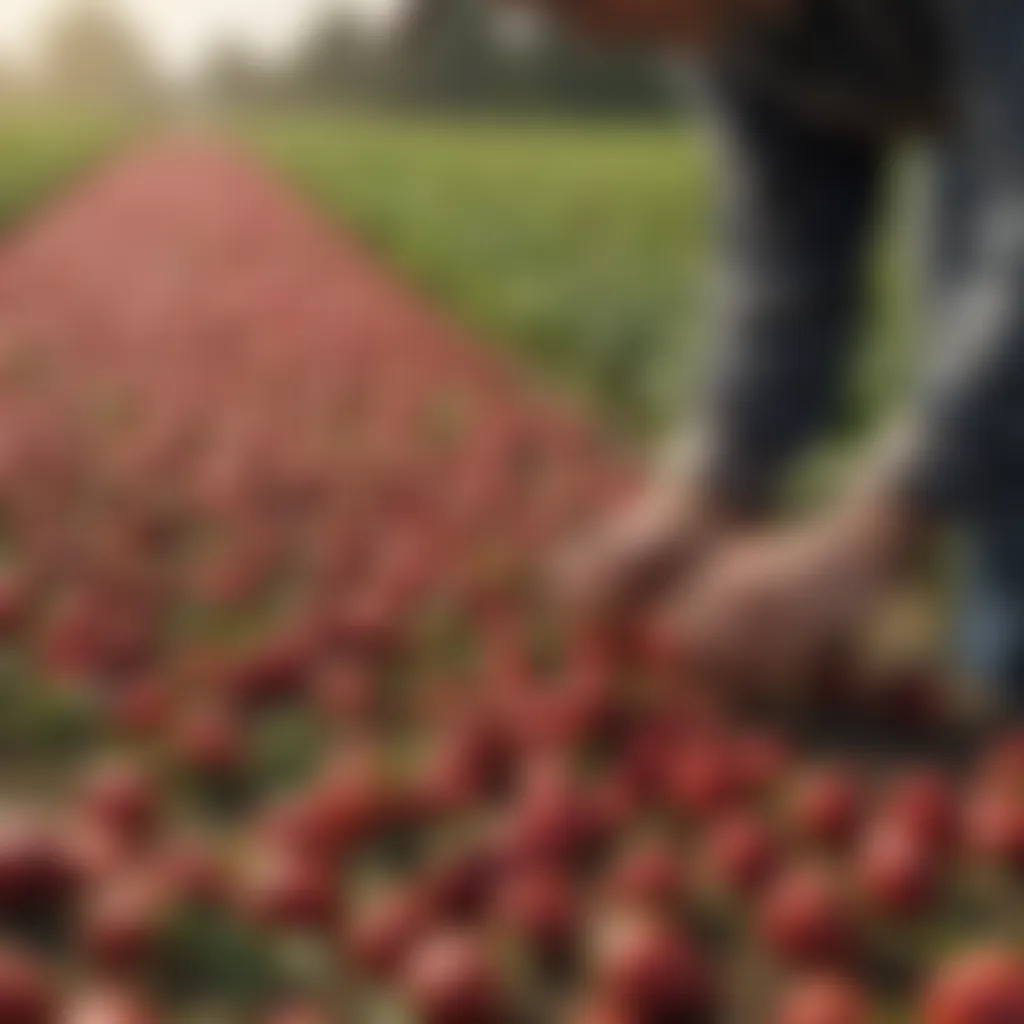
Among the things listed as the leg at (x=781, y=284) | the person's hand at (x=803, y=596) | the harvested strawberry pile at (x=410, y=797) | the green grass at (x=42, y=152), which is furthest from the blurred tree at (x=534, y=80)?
the person's hand at (x=803, y=596)

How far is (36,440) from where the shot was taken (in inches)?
121

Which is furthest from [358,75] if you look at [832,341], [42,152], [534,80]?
[832,341]

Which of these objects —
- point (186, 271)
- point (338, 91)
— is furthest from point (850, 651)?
point (338, 91)

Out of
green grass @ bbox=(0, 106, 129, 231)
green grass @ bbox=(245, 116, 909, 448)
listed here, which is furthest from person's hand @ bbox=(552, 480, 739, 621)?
green grass @ bbox=(0, 106, 129, 231)

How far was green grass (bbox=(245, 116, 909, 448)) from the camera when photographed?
162 inches

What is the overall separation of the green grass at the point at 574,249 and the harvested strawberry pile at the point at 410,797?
76cm

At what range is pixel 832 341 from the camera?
7.33 ft

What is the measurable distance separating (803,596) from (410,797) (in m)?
0.42

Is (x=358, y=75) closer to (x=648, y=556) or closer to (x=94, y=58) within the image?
(x=94, y=58)

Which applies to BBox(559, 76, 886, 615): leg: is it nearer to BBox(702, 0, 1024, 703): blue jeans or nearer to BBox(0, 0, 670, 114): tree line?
BBox(702, 0, 1024, 703): blue jeans

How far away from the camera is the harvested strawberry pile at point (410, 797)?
134cm

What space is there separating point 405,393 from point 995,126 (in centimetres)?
230

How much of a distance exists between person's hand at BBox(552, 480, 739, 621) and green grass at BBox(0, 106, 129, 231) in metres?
5.16

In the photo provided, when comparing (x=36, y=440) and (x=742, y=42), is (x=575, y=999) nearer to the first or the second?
(x=742, y=42)
